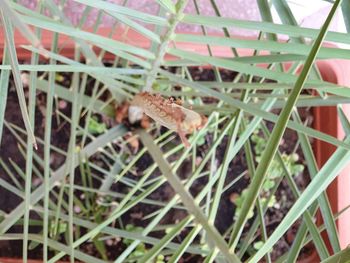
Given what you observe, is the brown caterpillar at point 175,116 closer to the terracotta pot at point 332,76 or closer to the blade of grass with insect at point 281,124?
the blade of grass with insect at point 281,124

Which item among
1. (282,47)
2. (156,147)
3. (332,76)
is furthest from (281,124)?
(332,76)

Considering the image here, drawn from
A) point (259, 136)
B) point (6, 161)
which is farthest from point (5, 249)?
point (259, 136)

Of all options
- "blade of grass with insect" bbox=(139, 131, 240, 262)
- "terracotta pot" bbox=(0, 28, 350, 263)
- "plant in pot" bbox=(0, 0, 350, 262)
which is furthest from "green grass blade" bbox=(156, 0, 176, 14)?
"terracotta pot" bbox=(0, 28, 350, 263)

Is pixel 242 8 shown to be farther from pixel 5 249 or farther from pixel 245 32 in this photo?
pixel 5 249

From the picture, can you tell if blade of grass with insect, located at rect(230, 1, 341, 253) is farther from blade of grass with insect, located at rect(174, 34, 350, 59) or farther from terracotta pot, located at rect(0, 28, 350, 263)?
terracotta pot, located at rect(0, 28, 350, 263)

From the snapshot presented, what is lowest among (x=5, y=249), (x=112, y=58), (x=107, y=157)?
(x=5, y=249)

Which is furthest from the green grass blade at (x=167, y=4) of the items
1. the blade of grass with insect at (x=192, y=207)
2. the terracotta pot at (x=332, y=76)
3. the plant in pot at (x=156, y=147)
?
the terracotta pot at (x=332, y=76)

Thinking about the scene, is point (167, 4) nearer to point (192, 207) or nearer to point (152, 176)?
point (192, 207)

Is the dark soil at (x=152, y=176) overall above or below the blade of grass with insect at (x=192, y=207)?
below

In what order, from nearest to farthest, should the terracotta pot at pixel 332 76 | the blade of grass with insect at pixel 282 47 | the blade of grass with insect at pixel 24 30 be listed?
1. the blade of grass with insect at pixel 24 30
2. the blade of grass with insect at pixel 282 47
3. the terracotta pot at pixel 332 76

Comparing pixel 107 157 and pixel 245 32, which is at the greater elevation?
pixel 245 32

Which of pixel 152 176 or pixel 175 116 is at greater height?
pixel 175 116
